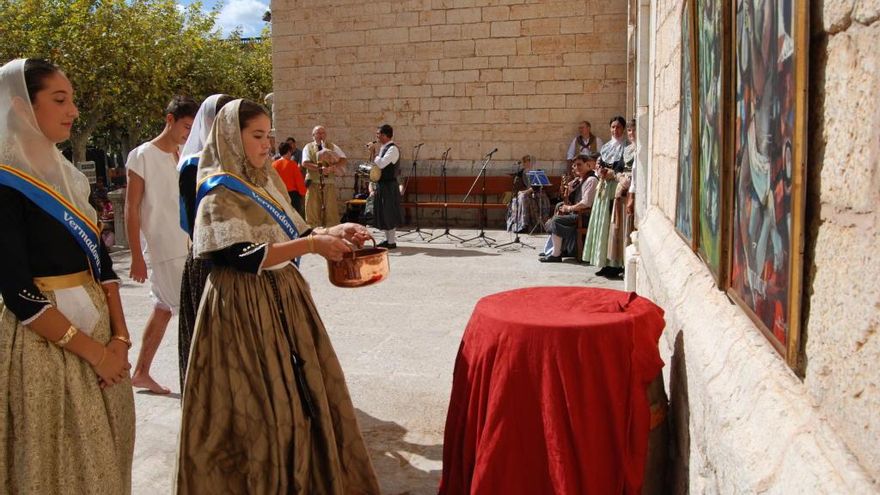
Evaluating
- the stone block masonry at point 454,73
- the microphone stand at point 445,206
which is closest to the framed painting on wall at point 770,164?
the microphone stand at point 445,206

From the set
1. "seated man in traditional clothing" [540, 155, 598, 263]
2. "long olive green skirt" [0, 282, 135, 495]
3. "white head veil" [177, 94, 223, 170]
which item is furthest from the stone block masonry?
"long olive green skirt" [0, 282, 135, 495]

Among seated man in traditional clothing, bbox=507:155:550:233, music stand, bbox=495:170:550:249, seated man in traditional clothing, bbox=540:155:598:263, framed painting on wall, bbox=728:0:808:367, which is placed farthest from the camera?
seated man in traditional clothing, bbox=507:155:550:233

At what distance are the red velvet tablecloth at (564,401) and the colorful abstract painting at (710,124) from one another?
35cm

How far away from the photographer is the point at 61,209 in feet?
7.40

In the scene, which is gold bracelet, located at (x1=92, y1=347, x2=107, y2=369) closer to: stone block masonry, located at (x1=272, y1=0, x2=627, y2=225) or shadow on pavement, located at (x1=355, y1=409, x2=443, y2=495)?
shadow on pavement, located at (x1=355, y1=409, x2=443, y2=495)

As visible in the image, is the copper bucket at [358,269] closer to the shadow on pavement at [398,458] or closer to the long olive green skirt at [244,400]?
the long olive green skirt at [244,400]

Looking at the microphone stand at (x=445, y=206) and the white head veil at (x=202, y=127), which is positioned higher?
the white head veil at (x=202, y=127)

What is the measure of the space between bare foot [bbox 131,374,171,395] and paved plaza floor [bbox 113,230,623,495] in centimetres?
5

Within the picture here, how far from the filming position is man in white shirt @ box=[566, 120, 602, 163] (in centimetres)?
1138

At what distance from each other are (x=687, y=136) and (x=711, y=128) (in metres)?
0.60

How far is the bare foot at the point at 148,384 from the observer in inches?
167

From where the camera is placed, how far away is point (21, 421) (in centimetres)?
215

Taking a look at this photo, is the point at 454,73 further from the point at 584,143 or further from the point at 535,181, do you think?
the point at 535,181

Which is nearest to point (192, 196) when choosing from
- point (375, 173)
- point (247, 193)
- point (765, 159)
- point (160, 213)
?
point (247, 193)
